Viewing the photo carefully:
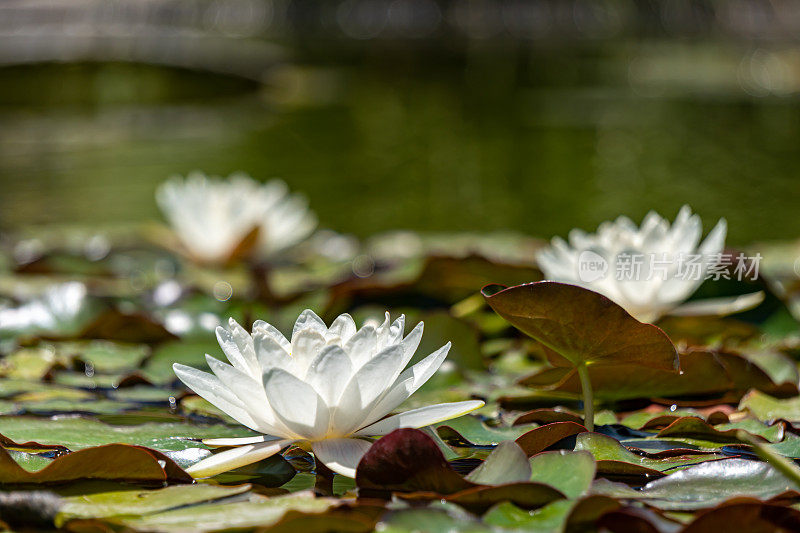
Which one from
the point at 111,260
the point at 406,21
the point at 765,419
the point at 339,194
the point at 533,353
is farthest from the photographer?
the point at 406,21

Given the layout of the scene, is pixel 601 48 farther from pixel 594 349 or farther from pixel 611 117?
pixel 594 349

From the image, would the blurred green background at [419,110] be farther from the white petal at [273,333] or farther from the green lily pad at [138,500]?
the green lily pad at [138,500]

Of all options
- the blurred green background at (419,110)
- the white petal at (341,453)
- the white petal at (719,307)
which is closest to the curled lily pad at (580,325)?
the white petal at (341,453)

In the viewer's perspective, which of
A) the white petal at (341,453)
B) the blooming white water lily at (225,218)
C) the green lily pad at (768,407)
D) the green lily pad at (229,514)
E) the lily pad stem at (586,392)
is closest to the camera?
the green lily pad at (229,514)

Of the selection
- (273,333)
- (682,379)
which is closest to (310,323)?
(273,333)

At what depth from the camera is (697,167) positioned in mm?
4844

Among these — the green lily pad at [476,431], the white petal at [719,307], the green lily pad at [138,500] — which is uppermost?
the white petal at [719,307]

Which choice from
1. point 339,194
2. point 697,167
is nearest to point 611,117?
point 697,167

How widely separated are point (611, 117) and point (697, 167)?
6.44 ft

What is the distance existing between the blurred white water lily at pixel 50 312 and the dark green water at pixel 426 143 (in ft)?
5.73

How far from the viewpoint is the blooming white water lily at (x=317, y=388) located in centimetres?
95

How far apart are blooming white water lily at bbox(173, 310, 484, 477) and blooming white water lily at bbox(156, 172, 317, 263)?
3.85 feet

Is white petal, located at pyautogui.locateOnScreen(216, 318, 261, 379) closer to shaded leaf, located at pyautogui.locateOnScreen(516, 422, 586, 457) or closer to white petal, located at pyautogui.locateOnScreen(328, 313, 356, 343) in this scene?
white petal, located at pyautogui.locateOnScreen(328, 313, 356, 343)

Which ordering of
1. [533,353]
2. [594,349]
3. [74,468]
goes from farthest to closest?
[533,353], [594,349], [74,468]
